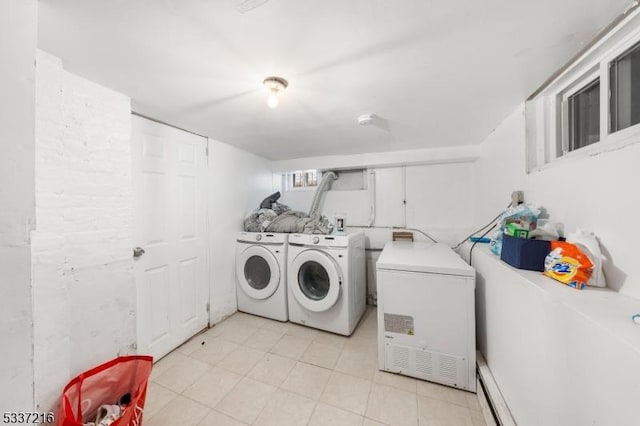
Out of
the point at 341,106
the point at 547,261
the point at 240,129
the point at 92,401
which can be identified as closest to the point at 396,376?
the point at 547,261

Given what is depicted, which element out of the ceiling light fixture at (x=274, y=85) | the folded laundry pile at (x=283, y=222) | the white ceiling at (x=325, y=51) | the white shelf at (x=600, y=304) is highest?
the white ceiling at (x=325, y=51)

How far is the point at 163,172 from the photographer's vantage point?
1849 mm

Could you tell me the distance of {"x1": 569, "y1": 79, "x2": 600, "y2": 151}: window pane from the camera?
1032 millimetres

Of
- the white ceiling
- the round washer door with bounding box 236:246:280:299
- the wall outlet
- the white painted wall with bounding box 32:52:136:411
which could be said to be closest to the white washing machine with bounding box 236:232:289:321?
the round washer door with bounding box 236:246:280:299

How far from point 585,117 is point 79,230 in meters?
2.79

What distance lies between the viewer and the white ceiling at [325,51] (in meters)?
0.80

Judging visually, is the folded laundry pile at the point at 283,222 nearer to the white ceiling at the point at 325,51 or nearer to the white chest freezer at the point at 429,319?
the white chest freezer at the point at 429,319

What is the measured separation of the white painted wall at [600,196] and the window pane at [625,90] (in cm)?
16

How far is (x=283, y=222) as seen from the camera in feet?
8.23

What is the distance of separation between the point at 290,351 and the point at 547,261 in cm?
191

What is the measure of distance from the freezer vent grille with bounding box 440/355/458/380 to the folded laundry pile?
4.66ft

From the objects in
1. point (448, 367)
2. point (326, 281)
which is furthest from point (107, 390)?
point (448, 367)

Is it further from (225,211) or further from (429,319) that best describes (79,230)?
(429,319)

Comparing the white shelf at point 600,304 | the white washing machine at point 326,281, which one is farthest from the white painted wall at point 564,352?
the white washing machine at point 326,281
